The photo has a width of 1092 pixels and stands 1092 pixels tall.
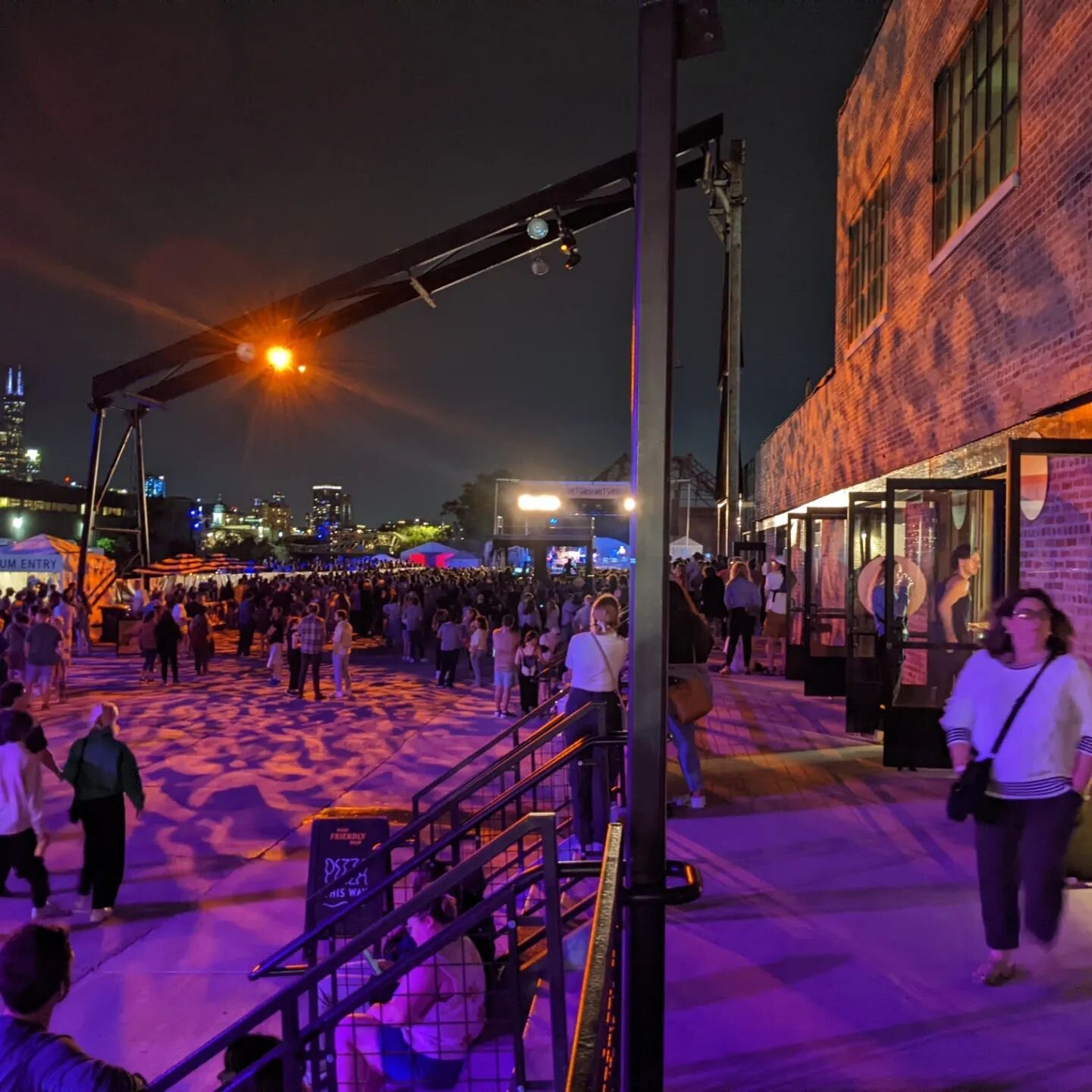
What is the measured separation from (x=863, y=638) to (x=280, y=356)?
10166 mm

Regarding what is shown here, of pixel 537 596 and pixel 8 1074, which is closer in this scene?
pixel 8 1074

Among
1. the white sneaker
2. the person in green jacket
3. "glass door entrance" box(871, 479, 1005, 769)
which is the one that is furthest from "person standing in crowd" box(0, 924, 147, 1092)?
"glass door entrance" box(871, 479, 1005, 769)

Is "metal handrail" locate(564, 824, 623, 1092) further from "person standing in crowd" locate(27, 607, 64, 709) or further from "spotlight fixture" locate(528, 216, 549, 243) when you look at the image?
"person standing in crowd" locate(27, 607, 64, 709)

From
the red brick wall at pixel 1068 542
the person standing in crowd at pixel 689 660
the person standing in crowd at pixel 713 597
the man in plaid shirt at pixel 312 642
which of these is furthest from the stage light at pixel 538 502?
the red brick wall at pixel 1068 542

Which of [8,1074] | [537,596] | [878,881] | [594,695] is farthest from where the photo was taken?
[537,596]

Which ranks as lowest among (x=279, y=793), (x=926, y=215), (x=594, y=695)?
(x=279, y=793)

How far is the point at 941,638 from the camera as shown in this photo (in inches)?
317

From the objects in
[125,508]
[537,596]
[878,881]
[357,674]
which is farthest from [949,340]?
[125,508]

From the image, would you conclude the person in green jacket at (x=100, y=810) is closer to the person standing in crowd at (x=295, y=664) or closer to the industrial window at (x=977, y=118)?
the industrial window at (x=977, y=118)

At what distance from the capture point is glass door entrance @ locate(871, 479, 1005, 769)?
299 inches

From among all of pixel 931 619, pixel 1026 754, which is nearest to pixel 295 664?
pixel 931 619

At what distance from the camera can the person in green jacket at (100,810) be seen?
20.9 ft

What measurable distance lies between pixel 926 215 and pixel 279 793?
9293mm

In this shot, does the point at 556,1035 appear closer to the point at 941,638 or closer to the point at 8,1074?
the point at 8,1074
